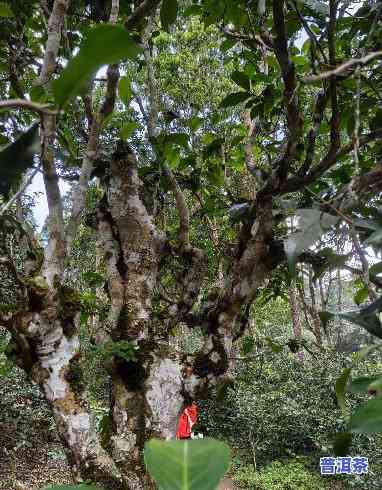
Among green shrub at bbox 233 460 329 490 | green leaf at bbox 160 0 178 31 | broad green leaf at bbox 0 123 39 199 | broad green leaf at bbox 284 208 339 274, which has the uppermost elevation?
green leaf at bbox 160 0 178 31

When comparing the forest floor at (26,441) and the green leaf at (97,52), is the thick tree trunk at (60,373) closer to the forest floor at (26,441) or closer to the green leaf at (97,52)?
the green leaf at (97,52)

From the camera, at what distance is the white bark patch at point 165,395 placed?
127 centimetres

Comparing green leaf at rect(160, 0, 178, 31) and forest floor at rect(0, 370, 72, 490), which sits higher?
green leaf at rect(160, 0, 178, 31)

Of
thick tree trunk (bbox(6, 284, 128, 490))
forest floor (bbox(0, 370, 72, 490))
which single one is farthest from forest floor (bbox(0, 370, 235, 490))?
thick tree trunk (bbox(6, 284, 128, 490))

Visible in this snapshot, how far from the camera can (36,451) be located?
5.51 meters

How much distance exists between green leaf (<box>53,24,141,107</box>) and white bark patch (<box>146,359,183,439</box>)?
1161 mm

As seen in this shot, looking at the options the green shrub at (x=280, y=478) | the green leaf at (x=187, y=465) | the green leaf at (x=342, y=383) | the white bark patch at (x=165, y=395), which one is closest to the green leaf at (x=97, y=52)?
the green leaf at (x=187, y=465)

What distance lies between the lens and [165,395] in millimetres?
1311

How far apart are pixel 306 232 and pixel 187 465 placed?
13.1 inches

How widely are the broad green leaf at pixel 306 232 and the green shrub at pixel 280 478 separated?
5.40 metres

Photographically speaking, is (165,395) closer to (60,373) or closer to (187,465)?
(60,373)

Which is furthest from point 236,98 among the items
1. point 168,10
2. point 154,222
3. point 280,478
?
point 280,478

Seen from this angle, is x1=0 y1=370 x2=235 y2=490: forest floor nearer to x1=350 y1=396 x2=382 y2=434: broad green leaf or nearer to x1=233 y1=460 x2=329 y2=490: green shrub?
x1=233 y1=460 x2=329 y2=490: green shrub

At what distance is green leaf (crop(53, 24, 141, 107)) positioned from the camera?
277 millimetres
